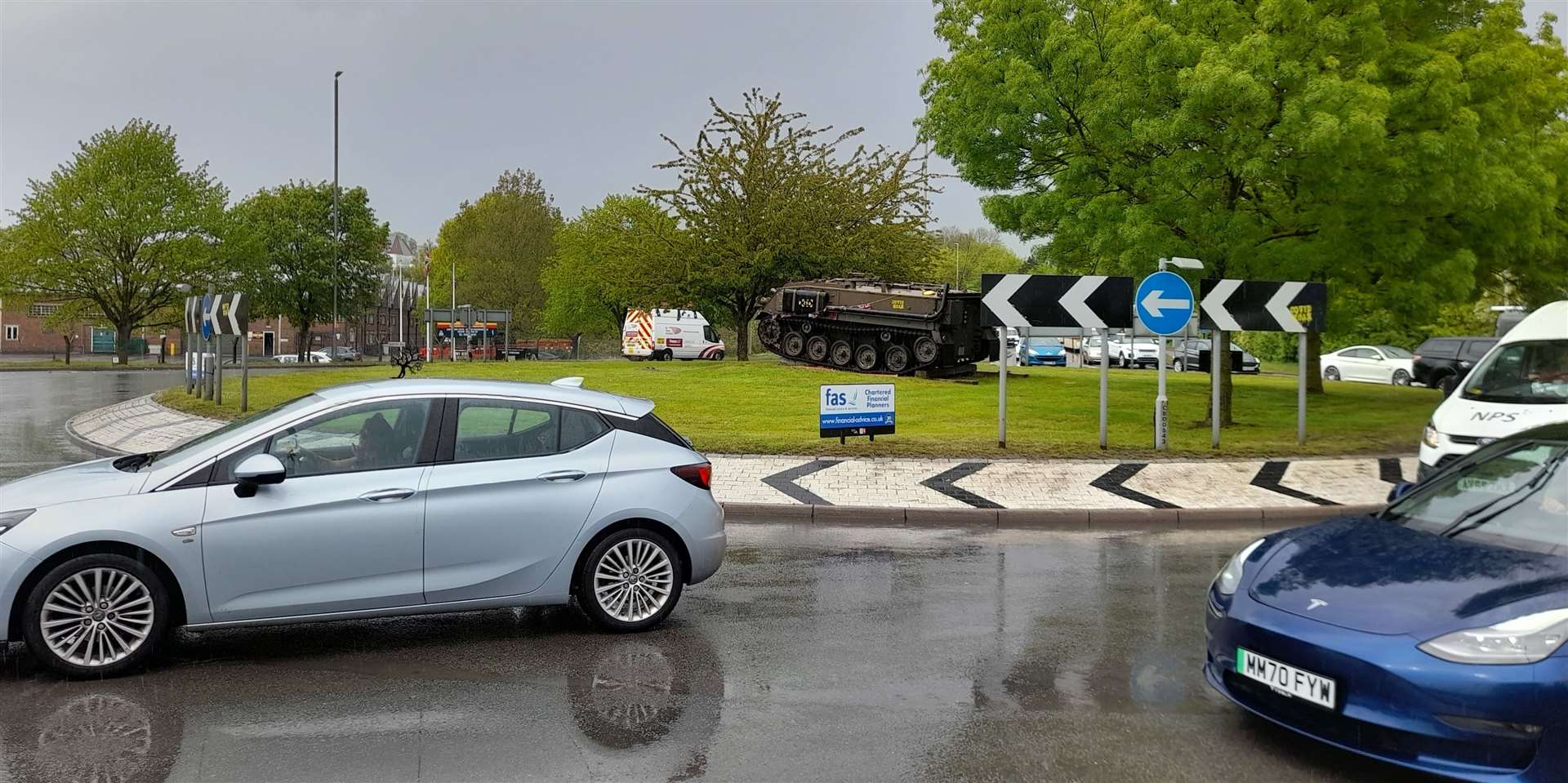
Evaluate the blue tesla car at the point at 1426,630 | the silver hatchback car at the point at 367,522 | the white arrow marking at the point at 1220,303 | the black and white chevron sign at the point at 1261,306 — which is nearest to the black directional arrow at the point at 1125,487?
the white arrow marking at the point at 1220,303

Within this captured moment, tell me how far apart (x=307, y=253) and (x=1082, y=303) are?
5884 centimetres

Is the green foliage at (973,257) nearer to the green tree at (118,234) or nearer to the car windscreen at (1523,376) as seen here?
the green tree at (118,234)

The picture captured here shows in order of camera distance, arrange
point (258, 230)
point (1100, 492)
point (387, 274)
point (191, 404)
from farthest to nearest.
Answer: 1. point (387, 274)
2. point (258, 230)
3. point (191, 404)
4. point (1100, 492)

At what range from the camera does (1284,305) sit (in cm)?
1585

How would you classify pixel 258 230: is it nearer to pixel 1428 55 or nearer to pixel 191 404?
pixel 191 404

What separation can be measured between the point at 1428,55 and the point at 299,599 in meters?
18.3

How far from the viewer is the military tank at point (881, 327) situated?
92.8ft

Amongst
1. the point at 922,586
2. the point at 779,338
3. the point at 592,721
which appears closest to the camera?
the point at 592,721

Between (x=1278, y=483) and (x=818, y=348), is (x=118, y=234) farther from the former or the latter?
(x=1278, y=483)

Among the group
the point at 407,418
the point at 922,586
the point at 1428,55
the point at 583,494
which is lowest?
the point at 922,586

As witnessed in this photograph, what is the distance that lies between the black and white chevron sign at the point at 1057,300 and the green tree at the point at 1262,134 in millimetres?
2417

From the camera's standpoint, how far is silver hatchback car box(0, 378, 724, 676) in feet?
17.8

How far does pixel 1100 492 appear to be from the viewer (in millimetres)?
12688

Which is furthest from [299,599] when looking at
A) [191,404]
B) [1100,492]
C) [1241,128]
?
[191,404]
